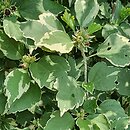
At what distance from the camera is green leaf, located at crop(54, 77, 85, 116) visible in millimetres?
1428

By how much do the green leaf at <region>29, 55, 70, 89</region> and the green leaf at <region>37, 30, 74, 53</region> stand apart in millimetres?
80

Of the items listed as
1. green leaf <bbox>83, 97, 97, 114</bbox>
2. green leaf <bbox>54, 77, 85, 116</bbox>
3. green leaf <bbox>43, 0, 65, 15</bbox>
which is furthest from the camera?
green leaf <bbox>43, 0, 65, 15</bbox>

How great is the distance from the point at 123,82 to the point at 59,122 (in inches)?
14.5

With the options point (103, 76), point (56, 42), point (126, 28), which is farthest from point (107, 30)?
point (56, 42)

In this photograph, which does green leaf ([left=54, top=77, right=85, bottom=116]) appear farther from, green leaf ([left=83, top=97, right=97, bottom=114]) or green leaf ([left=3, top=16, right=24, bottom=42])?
green leaf ([left=3, top=16, right=24, bottom=42])

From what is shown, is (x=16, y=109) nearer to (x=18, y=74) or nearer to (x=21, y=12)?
(x=18, y=74)

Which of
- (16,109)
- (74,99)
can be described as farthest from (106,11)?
(16,109)

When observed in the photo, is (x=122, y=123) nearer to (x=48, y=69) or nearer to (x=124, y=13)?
(x=48, y=69)

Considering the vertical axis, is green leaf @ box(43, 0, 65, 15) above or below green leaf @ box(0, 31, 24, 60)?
above

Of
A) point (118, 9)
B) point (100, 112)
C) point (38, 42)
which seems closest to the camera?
point (38, 42)

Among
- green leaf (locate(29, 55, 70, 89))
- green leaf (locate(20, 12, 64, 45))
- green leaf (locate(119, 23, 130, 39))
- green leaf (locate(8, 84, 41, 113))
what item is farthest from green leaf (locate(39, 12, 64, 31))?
green leaf (locate(119, 23, 130, 39))

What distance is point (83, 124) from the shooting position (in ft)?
4.85

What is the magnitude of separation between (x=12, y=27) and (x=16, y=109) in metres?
0.30

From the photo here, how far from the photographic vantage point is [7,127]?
5.61 ft
